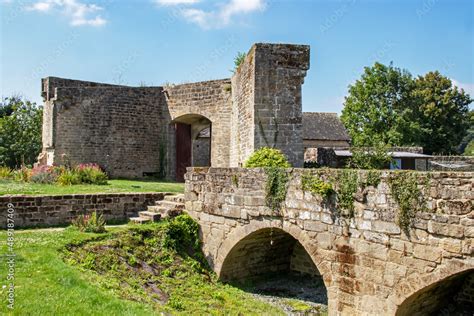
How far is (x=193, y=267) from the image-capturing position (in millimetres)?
10258

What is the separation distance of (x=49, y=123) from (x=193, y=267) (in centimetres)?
1162

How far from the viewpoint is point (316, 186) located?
26.4ft

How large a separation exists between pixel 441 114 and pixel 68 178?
2938 centimetres

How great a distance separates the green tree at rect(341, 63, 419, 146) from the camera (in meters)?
32.4

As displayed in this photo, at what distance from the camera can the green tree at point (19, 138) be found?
30.0m

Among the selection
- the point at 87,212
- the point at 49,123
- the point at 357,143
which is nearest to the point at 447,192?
the point at 87,212

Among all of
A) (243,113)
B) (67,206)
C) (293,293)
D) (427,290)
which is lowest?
(293,293)

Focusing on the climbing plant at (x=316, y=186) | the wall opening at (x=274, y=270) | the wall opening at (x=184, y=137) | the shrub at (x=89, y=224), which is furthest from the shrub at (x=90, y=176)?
the climbing plant at (x=316, y=186)

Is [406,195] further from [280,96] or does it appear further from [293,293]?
[280,96]

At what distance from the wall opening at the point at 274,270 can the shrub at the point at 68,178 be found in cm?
736

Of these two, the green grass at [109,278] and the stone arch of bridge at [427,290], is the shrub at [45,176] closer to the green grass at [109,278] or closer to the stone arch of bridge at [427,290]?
the green grass at [109,278]

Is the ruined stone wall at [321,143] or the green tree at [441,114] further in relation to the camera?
the green tree at [441,114]

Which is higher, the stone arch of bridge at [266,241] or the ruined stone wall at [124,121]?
the ruined stone wall at [124,121]

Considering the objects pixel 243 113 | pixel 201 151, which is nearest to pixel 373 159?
pixel 243 113
